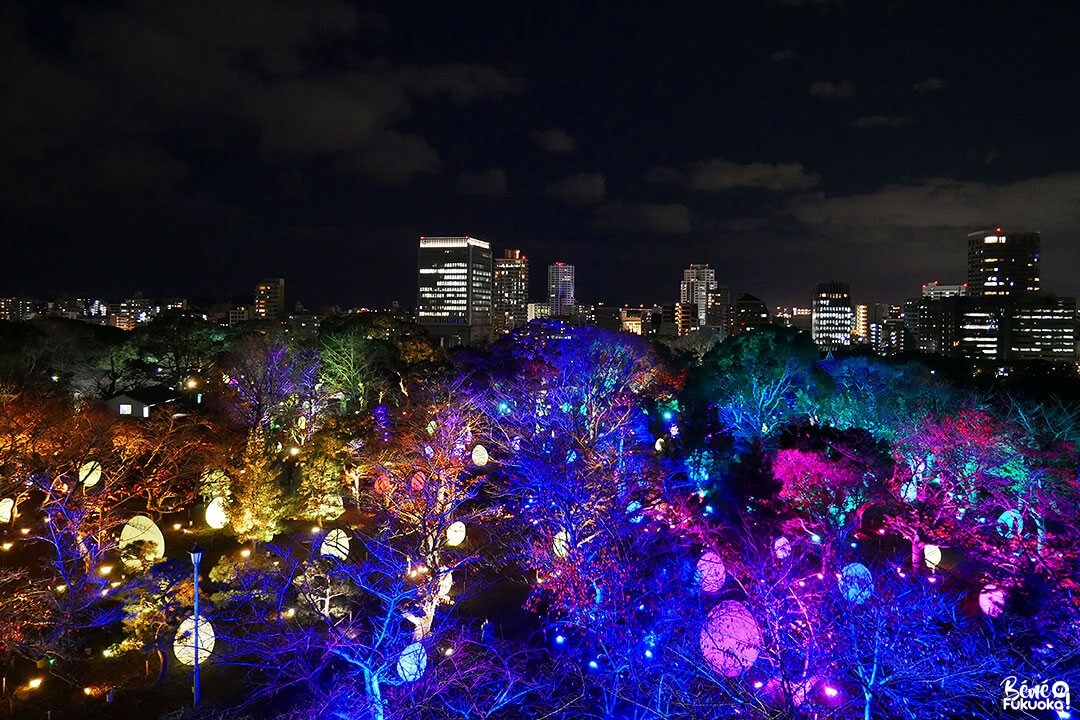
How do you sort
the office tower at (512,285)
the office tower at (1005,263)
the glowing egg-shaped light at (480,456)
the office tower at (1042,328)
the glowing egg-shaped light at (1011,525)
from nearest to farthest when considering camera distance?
the glowing egg-shaped light at (1011,525) < the glowing egg-shaped light at (480,456) < the office tower at (1042,328) < the office tower at (1005,263) < the office tower at (512,285)

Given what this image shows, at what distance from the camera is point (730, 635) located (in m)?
9.97

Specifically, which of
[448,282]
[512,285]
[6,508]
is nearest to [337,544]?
[6,508]

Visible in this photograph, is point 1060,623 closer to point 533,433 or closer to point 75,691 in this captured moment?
point 533,433

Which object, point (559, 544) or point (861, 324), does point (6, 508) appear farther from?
point (861, 324)

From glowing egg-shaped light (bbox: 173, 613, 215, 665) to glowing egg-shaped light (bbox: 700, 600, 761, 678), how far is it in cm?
833

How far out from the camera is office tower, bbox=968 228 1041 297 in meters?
114

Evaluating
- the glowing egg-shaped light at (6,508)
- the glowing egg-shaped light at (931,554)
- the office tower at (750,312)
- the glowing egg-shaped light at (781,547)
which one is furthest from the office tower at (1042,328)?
the glowing egg-shaped light at (6,508)

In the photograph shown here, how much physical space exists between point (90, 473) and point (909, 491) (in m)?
22.3

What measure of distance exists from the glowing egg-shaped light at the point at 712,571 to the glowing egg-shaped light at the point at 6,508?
1583 cm

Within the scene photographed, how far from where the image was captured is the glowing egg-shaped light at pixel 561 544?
43.4 feet

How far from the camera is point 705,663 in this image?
865 cm

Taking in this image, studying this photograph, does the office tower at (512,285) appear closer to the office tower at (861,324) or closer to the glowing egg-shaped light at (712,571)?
the office tower at (861,324)

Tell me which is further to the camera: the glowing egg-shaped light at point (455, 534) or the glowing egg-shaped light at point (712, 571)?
the glowing egg-shaped light at point (455, 534)

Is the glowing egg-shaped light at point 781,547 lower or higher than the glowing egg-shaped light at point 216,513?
higher
